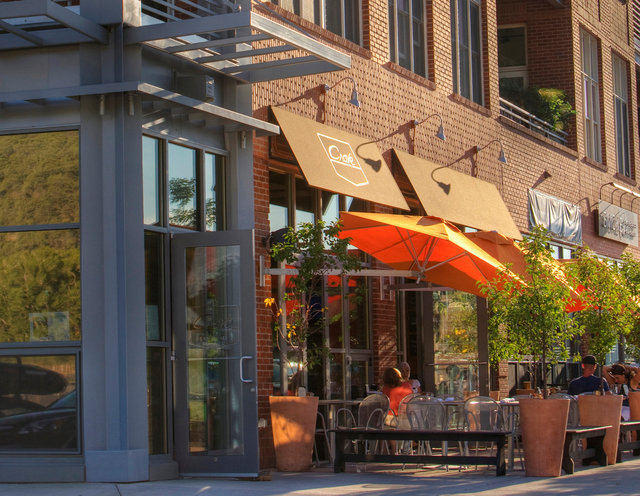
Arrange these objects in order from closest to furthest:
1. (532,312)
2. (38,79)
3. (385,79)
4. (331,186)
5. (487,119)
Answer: (38,79) → (532,312) → (331,186) → (385,79) → (487,119)

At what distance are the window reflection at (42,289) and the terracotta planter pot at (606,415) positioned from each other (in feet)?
20.9

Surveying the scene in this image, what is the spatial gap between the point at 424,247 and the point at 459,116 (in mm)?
5438

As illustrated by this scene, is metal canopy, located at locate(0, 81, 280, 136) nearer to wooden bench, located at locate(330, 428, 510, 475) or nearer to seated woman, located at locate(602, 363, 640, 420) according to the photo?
wooden bench, located at locate(330, 428, 510, 475)

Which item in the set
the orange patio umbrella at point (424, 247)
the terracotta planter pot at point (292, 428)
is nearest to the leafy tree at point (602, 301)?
the orange patio umbrella at point (424, 247)

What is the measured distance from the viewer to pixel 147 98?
38.1ft

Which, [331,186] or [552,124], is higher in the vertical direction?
[552,124]

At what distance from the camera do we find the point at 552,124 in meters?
25.1

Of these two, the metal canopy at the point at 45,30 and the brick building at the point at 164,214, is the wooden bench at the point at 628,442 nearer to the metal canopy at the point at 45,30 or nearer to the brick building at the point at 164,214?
the brick building at the point at 164,214

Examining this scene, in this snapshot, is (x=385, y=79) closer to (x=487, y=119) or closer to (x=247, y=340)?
(x=487, y=119)

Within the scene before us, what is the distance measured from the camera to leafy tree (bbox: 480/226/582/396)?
496 inches

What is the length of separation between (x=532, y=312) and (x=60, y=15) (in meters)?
5.90

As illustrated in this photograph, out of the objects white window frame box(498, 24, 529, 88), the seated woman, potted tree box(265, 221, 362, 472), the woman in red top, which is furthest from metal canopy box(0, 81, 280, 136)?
white window frame box(498, 24, 529, 88)

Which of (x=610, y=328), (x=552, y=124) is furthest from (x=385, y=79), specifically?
(x=552, y=124)

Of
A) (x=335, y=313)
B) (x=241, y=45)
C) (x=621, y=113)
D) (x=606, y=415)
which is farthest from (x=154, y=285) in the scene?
(x=621, y=113)
